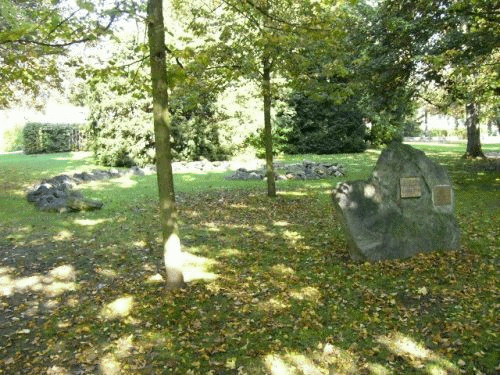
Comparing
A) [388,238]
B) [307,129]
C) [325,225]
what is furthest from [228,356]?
[307,129]

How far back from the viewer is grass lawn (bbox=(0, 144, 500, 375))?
4918mm

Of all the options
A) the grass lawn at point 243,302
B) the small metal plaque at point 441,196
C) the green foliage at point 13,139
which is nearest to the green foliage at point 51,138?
the green foliage at point 13,139

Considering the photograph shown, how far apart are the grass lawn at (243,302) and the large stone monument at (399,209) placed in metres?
0.30

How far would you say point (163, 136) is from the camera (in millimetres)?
6062

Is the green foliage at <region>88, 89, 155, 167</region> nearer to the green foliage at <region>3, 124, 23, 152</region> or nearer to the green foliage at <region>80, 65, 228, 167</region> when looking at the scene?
the green foliage at <region>80, 65, 228, 167</region>

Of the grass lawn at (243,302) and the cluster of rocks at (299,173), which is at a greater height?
the cluster of rocks at (299,173)

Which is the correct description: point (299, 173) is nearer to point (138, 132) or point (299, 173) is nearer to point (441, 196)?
point (138, 132)

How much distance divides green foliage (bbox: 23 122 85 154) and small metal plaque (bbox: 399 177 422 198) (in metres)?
32.8

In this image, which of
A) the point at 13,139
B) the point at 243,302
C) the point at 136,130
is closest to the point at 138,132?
the point at 136,130

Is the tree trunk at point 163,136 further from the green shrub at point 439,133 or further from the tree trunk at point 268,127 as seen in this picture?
the green shrub at point 439,133

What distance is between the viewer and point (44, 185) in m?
14.5

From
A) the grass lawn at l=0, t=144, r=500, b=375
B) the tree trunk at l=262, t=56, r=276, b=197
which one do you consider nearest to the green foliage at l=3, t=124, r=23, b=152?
the grass lawn at l=0, t=144, r=500, b=375

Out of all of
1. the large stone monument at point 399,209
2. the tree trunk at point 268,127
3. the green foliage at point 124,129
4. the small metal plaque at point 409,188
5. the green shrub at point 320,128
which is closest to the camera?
the large stone monument at point 399,209

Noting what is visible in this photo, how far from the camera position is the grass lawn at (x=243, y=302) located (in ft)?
16.1
